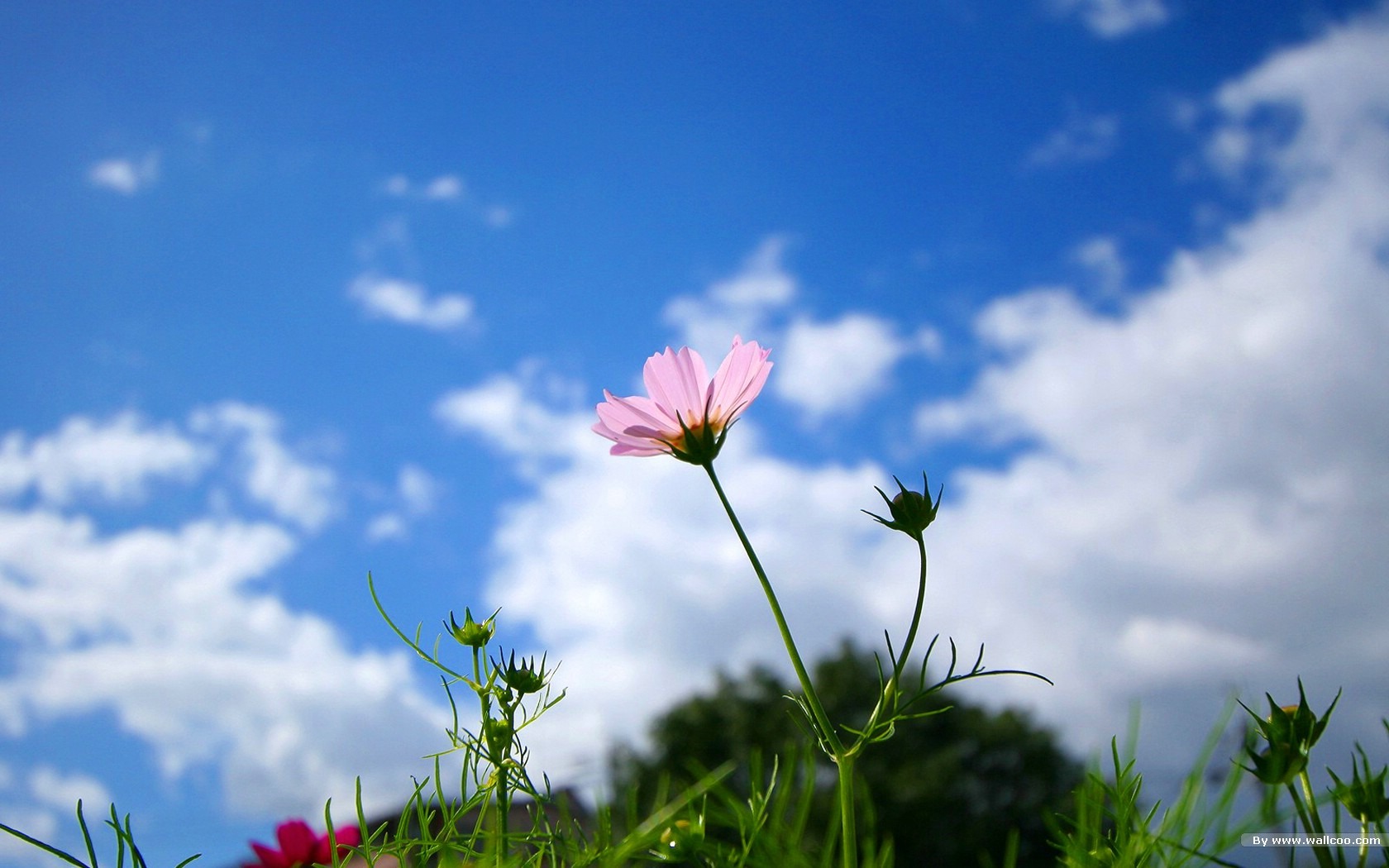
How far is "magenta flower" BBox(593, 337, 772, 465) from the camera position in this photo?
0.75 m

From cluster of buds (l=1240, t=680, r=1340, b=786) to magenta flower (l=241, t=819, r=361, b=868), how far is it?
72 cm

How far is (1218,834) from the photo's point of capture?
488 mm

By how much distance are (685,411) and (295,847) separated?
532mm

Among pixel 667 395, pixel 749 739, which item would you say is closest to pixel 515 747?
pixel 667 395

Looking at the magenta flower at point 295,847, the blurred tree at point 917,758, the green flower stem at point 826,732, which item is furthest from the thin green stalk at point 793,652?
the blurred tree at point 917,758

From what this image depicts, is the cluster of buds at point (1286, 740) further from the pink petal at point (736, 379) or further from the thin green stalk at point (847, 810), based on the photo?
the pink petal at point (736, 379)

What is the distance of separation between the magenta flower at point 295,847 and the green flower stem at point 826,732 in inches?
20.4

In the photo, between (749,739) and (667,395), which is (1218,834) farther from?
(749,739)

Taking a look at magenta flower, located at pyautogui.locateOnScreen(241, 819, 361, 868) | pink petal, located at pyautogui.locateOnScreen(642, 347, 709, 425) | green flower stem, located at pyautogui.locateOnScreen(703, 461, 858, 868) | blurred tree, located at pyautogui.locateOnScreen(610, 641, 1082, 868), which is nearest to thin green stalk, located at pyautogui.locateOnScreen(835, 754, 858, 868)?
green flower stem, located at pyautogui.locateOnScreen(703, 461, 858, 868)

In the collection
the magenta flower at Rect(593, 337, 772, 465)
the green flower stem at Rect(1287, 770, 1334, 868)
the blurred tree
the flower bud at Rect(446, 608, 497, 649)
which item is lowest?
the green flower stem at Rect(1287, 770, 1334, 868)

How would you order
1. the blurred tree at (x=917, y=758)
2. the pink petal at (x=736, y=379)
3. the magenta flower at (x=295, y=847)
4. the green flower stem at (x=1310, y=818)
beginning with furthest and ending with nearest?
the blurred tree at (x=917, y=758)
the magenta flower at (x=295, y=847)
the pink petal at (x=736, y=379)
the green flower stem at (x=1310, y=818)

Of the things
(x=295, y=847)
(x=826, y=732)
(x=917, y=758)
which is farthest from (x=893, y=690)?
(x=917, y=758)

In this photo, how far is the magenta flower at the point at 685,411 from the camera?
2.45ft

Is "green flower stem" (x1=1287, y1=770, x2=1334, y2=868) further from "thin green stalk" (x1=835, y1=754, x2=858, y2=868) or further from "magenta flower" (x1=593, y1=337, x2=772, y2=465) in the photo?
"magenta flower" (x1=593, y1=337, x2=772, y2=465)
